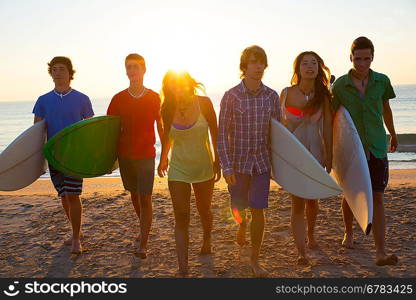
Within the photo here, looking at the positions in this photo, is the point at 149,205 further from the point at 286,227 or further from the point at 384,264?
the point at 384,264

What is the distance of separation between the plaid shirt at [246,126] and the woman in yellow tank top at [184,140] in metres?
0.16

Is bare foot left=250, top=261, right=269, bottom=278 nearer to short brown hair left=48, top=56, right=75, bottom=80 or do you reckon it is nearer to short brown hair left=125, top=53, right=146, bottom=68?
short brown hair left=125, top=53, right=146, bottom=68

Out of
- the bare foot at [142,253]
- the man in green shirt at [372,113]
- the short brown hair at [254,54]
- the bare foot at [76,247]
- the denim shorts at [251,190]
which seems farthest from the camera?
the bare foot at [76,247]

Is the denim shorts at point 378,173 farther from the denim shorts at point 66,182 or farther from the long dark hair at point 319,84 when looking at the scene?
the denim shorts at point 66,182

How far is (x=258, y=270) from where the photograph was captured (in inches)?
122

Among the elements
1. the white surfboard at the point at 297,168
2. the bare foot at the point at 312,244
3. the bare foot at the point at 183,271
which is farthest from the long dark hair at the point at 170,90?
the bare foot at the point at 312,244

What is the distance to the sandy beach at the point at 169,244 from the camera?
3275 millimetres

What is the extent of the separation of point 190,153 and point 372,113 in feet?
4.91

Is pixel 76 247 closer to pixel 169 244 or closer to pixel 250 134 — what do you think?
pixel 169 244

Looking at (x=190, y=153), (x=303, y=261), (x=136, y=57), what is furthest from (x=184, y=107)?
(x=303, y=261)

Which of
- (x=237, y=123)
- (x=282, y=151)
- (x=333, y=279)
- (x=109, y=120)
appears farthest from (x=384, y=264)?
(x=109, y=120)

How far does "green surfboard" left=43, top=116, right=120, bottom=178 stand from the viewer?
361 cm

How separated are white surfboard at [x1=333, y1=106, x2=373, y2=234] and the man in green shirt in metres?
0.10

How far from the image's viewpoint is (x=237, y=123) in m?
3.00
